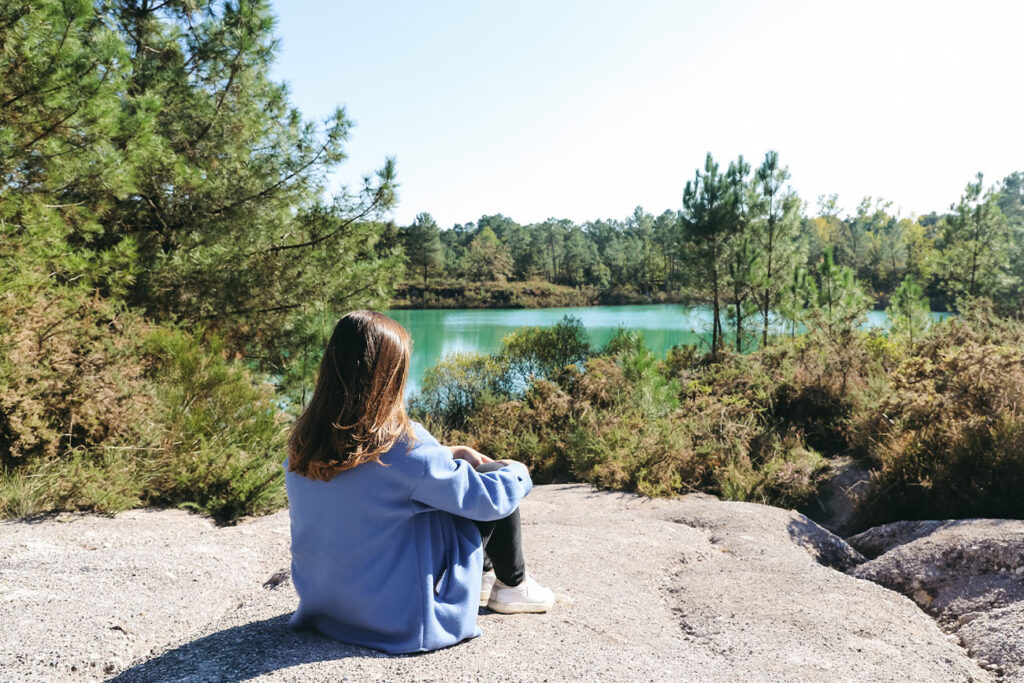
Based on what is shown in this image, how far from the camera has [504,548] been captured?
254cm

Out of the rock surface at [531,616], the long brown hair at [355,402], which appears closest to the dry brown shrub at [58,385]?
the rock surface at [531,616]

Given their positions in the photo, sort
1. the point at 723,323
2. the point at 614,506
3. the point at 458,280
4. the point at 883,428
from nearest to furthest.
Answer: the point at 614,506
the point at 883,428
the point at 723,323
the point at 458,280

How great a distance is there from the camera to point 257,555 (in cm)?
396

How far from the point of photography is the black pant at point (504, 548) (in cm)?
246

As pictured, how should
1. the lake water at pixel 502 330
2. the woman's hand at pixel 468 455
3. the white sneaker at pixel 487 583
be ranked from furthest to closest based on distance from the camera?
the lake water at pixel 502 330, the white sneaker at pixel 487 583, the woman's hand at pixel 468 455

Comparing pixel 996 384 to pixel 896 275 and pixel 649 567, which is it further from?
pixel 896 275

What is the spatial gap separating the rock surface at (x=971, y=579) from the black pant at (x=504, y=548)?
2.01 metres

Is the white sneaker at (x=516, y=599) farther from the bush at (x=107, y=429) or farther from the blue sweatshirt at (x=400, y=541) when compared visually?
the bush at (x=107, y=429)

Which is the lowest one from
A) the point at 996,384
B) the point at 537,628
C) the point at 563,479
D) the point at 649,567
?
the point at 563,479

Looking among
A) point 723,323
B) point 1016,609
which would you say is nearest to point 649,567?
point 1016,609

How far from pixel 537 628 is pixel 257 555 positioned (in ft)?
7.11

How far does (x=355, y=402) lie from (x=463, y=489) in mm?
441

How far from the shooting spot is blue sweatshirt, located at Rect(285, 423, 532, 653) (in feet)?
6.71

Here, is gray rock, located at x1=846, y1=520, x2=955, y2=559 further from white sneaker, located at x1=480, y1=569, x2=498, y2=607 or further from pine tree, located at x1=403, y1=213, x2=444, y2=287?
pine tree, located at x1=403, y1=213, x2=444, y2=287
